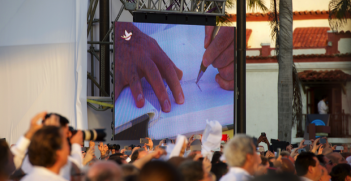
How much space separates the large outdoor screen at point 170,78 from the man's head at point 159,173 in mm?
11672

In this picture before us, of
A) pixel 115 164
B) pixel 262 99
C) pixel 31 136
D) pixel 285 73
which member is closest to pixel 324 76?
pixel 262 99

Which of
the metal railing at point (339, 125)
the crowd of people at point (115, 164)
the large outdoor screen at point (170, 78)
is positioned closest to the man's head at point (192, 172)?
the crowd of people at point (115, 164)

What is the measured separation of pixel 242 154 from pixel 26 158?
1.88 meters

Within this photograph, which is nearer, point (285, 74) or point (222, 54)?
point (285, 74)

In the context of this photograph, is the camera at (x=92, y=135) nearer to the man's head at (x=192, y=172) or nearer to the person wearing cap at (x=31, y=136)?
the person wearing cap at (x=31, y=136)

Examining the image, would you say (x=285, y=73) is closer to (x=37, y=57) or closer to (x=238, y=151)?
(x=37, y=57)

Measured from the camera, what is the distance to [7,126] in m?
12.7

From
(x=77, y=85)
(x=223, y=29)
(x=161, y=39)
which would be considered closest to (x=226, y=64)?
(x=223, y=29)

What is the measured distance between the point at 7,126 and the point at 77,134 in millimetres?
9898

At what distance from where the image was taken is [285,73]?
14305 millimetres

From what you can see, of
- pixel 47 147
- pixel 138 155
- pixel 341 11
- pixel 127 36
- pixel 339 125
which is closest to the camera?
pixel 47 147

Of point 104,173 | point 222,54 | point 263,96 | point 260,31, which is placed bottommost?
point 263,96

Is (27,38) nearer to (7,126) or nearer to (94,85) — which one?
(7,126)

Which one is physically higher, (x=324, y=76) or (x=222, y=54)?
(x=222, y=54)
